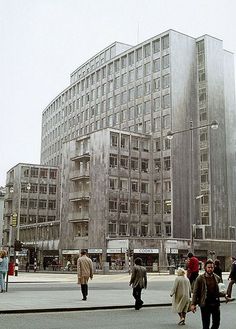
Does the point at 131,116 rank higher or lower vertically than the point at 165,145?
higher

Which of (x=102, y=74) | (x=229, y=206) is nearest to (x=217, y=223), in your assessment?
(x=229, y=206)

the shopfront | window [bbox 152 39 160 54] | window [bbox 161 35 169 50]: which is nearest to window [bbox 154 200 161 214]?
the shopfront

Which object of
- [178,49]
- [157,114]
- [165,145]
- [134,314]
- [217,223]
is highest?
[178,49]

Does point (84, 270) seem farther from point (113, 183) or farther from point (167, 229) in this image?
point (167, 229)

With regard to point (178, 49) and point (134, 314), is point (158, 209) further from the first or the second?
point (134, 314)

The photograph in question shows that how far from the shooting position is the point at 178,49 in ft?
248

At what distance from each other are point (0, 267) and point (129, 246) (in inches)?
1785

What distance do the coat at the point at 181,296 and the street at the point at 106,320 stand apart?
1.24 ft

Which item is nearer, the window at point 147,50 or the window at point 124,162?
the window at point 124,162

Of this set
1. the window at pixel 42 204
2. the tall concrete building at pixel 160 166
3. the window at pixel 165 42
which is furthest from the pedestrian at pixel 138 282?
the window at pixel 42 204

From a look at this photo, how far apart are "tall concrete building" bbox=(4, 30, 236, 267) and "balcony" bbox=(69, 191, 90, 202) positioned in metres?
0.15

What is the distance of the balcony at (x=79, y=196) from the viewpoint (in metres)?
71.4

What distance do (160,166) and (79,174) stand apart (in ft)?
39.4

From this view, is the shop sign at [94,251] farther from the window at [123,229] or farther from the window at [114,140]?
the window at [114,140]
